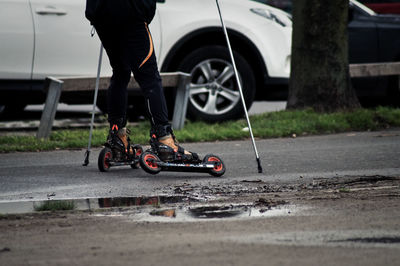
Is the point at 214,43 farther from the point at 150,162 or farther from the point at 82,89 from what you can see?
the point at 150,162

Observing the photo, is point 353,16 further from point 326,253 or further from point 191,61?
point 326,253

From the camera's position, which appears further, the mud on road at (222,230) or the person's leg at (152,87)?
the person's leg at (152,87)

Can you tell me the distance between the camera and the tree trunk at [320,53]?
10289 millimetres

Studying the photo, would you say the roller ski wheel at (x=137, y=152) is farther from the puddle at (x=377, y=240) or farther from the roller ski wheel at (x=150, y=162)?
the puddle at (x=377, y=240)

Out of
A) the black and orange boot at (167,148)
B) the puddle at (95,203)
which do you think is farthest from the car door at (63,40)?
the puddle at (95,203)

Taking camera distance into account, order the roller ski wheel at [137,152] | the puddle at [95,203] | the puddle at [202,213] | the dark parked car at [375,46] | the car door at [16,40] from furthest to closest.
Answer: the dark parked car at [375,46] → the car door at [16,40] → the roller ski wheel at [137,152] → the puddle at [95,203] → the puddle at [202,213]

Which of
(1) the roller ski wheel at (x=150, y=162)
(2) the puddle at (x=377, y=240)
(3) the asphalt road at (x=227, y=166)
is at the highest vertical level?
(1) the roller ski wheel at (x=150, y=162)

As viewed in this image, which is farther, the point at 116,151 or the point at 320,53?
the point at 320,53

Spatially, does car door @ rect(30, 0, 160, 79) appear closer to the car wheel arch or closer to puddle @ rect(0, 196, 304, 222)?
the car wheel arch

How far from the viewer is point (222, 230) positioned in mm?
4586

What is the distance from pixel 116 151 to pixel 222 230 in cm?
256

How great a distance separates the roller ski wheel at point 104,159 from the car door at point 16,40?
3.04m

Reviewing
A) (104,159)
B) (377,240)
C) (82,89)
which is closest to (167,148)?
(104,159)

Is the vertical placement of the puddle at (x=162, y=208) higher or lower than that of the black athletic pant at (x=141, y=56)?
lower
